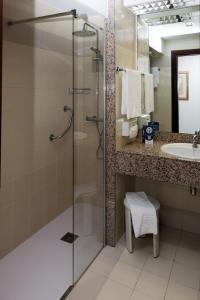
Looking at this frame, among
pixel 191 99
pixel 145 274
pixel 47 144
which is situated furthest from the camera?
pixel 47 144

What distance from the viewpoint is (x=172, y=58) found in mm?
2293

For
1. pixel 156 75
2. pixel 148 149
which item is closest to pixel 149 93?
pixel 156 75

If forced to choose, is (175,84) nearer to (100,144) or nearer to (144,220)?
(100,144)

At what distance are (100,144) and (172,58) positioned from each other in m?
1.02

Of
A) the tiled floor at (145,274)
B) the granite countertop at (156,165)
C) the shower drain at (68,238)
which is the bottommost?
the tiled floor at (145,274)

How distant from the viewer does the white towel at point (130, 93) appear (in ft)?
6.74

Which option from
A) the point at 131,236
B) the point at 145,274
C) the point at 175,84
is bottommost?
the point at 145,274

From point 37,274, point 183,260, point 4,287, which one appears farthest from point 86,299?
point 183,260

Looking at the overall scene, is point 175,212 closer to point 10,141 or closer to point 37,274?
point 37,274

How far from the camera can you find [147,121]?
244 centimetres

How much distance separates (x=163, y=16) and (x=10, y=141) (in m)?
1.71

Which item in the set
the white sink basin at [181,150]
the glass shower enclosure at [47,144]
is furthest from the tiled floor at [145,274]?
the white sink basin at [181,150]

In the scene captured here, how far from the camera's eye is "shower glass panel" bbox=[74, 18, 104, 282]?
187 cm

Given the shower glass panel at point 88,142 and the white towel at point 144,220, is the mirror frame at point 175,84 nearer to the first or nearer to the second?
the shower glass panel at point 88,142
